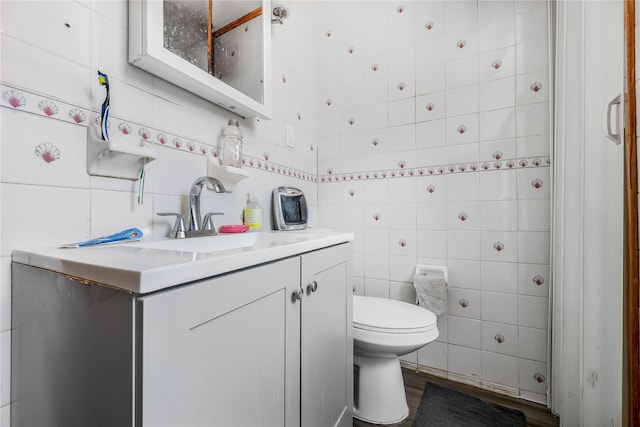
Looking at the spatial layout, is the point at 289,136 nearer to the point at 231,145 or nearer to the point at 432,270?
the point at 231,145

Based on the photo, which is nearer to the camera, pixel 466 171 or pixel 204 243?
pixel 204 243

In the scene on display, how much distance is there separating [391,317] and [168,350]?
0.98 m

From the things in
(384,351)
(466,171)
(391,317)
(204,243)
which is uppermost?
(466,171)

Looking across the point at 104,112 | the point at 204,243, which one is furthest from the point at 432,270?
the point at 104,112

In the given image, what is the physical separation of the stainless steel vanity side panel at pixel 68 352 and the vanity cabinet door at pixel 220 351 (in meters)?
0.03

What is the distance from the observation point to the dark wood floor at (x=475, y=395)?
1.19 metres

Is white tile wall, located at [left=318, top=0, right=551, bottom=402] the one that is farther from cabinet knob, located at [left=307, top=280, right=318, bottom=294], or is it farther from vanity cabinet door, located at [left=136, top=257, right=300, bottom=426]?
vanity cabinet door, located at [left=136, top=257, right=300, bottom=426]

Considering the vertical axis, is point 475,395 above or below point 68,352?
below

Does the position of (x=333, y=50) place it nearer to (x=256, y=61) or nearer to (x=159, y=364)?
(x=256, y=61)

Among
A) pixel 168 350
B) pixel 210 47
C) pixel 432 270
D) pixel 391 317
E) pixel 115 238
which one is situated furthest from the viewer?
pixel 432 270

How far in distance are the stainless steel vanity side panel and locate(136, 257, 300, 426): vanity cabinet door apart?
3 centimetres

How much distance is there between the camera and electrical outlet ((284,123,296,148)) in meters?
1.53

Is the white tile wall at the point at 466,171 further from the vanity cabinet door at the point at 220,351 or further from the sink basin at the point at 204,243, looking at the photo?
the vanity cabinet door at the point at 220,351

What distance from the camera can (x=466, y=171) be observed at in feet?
4.73
